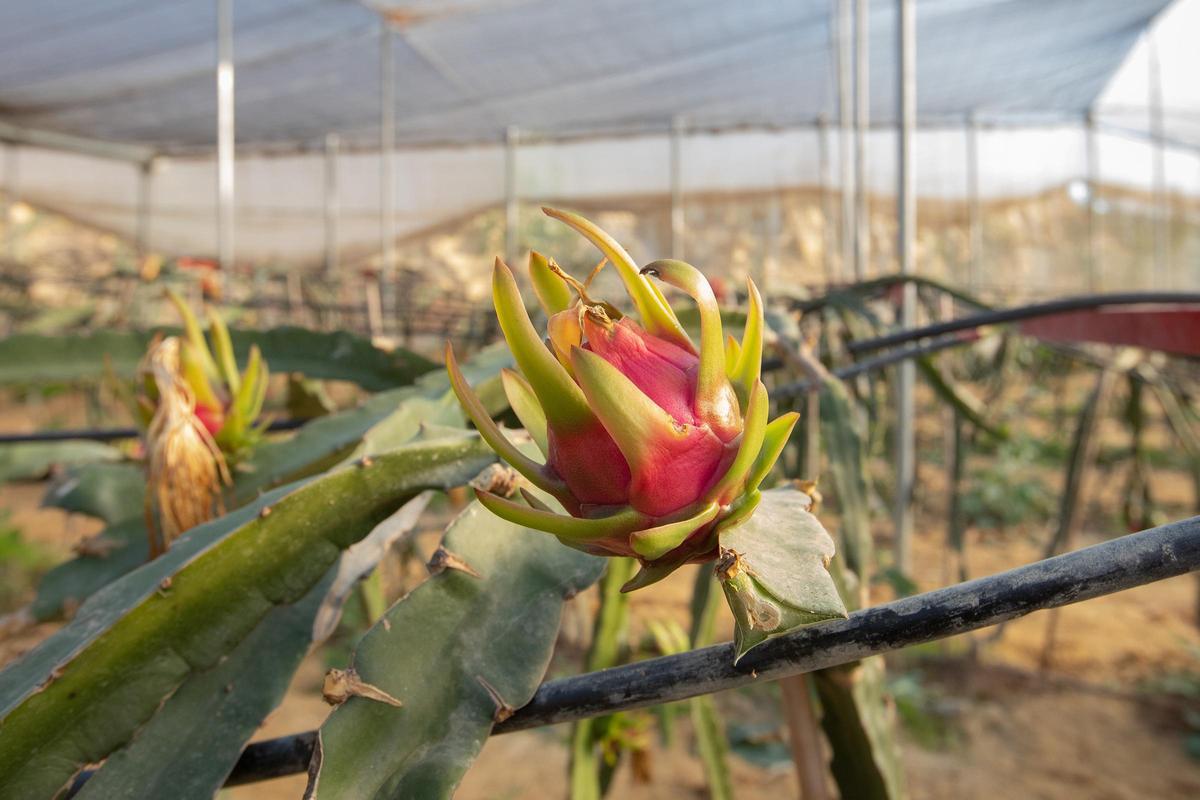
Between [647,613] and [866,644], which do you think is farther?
[647,613]

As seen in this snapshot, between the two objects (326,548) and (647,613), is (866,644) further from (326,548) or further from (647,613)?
(647,613)

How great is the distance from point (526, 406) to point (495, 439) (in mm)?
41

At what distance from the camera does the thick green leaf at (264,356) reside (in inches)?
32.7

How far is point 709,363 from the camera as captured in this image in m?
0.28

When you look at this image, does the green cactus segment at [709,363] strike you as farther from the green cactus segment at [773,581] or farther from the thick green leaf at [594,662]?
the thick green leaf at [594,662]

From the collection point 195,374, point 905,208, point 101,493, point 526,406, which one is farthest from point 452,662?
point 905,208

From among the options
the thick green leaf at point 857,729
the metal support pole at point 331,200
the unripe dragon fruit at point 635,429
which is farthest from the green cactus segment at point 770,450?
the metal support pole at point 331,200

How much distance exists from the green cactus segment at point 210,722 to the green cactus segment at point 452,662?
0.29ft

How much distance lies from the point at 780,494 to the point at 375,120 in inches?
280

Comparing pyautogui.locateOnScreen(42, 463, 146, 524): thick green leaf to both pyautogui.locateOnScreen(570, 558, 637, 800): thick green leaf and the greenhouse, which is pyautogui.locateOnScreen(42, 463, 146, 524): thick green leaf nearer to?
the greenhouse

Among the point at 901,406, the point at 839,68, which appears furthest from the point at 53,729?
the point at 839,68

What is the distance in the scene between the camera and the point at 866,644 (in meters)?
0.28

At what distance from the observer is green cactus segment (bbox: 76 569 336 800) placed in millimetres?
372

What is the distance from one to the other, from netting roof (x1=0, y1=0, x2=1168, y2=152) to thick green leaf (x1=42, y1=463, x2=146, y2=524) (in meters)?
3.65
